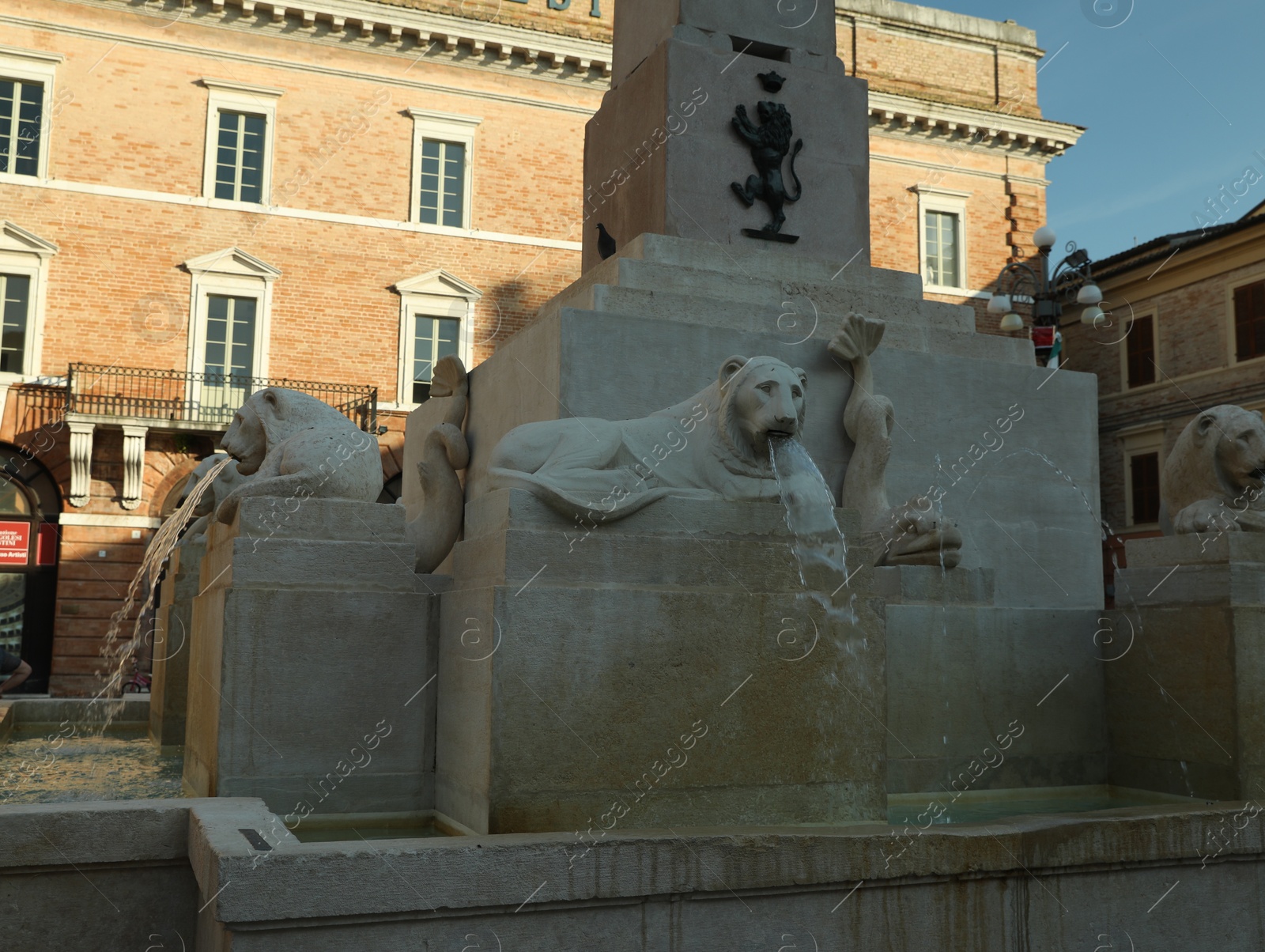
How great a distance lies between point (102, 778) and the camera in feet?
22.5

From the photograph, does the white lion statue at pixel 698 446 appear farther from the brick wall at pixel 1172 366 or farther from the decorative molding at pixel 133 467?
the brick wall at pixel 1172 366

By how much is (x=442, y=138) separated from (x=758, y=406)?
26.8m

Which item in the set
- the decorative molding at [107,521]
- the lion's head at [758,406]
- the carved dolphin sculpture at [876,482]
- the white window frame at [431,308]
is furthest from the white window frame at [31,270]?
the lion's head at [758,406]

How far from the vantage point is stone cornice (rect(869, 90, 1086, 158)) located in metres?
34.6

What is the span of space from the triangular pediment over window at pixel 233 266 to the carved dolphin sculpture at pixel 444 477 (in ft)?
71.1

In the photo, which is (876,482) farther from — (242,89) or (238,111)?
(242,89)

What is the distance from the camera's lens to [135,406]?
26078 millimetres

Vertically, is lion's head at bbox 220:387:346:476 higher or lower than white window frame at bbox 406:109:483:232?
lower

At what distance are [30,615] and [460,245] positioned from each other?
1283 cm

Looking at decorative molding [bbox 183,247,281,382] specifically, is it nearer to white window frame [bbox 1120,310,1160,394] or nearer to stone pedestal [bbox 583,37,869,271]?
stone pedestal [bbox 583,37,869,271]

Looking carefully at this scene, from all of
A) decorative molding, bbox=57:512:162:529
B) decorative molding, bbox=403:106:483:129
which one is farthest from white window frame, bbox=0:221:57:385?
decorative molding, bbox=403:106:483:129

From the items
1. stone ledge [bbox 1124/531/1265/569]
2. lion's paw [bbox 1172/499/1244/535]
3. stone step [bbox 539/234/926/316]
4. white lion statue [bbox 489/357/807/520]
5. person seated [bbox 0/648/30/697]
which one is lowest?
person seated [bbox 0/648/30/697]

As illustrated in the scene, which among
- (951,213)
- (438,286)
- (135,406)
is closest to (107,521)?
(135,406)

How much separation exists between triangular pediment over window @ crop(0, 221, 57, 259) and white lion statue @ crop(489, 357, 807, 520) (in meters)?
24.5
